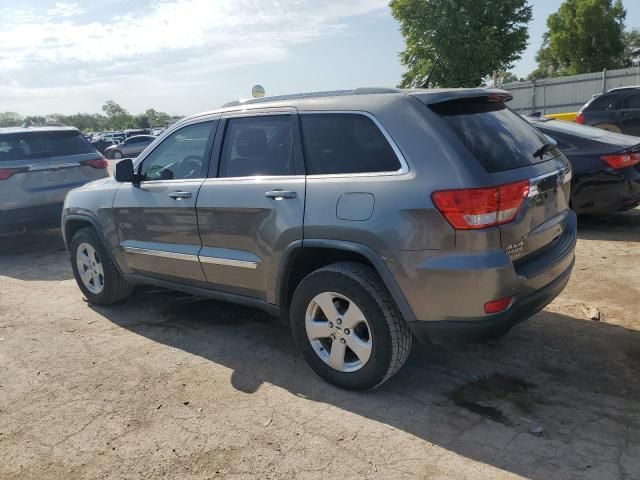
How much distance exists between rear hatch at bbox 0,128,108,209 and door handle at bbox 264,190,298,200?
534cm

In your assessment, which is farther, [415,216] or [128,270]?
[128,270]

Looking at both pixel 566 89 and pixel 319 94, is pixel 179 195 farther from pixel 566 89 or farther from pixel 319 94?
pixel 566 89

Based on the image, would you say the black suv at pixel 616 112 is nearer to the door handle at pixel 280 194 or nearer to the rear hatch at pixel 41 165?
the rear hatch at pixel 41 165

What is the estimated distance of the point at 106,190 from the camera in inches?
199

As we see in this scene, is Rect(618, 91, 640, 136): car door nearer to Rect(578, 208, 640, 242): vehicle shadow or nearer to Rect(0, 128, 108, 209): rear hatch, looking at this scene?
Rect(578, 208, 640, 242): vehicle shadow

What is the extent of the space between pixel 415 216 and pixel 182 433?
1.80 m

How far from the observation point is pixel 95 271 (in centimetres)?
541

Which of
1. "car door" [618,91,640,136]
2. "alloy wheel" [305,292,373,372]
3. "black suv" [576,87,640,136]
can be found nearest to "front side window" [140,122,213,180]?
"alloy wheel" [305,292,373,372]

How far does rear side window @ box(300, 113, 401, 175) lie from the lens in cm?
329

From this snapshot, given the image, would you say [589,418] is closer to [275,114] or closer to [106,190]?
[275,114]

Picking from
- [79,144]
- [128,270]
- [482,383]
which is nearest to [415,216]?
[482,383]

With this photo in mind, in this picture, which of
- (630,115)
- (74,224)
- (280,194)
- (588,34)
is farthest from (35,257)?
(588,34)

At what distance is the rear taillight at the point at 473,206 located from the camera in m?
2.93

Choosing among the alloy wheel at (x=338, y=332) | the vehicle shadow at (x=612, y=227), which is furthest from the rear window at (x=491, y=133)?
the vehicle shadow at (x=612, y=227)
